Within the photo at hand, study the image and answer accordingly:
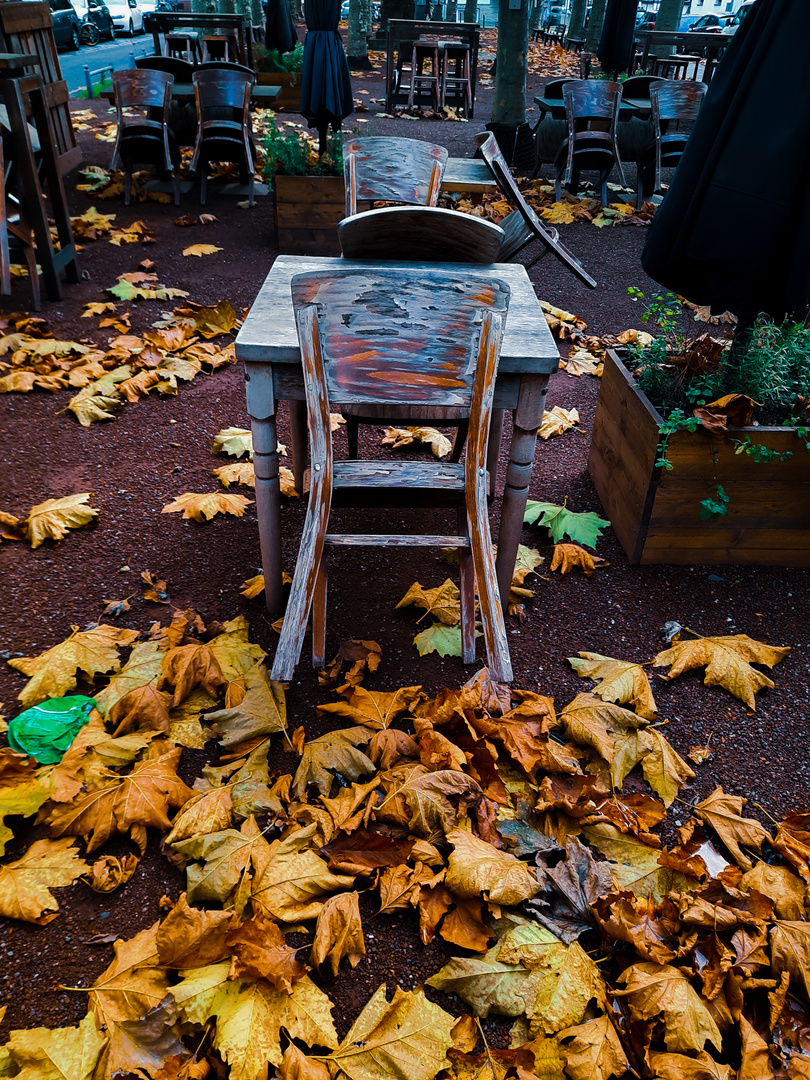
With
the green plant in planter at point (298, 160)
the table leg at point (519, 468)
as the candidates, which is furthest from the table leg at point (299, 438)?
the green plant in planter at point (298, 160)

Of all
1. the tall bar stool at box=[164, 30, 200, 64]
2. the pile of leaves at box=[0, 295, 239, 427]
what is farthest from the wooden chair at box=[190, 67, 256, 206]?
the tall bar stool at box=[164, 30, 200, 64]

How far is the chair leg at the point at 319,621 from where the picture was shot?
219 centimetres

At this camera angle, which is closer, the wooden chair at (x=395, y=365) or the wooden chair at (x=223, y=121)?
the wooden chair at (x=395, y=365)

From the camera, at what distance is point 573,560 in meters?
2.87

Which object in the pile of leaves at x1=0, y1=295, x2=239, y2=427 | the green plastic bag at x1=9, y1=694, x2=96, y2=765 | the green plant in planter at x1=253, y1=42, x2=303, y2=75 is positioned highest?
the green plant in planter at x1=253, y1=42, x2=303, y2=75

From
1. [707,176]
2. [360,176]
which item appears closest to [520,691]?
[707,176]

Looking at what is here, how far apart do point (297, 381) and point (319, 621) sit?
74 cm

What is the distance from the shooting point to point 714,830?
1895mm

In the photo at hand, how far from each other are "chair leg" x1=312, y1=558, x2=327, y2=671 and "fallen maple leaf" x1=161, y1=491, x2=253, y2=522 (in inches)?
38.5

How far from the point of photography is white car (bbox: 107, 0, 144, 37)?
27.6 metres

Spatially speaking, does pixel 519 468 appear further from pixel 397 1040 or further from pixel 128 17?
pixel 128 17

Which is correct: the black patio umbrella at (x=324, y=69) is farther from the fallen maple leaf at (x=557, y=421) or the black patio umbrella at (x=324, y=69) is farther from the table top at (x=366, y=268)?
the table top at (x=366, y=268)

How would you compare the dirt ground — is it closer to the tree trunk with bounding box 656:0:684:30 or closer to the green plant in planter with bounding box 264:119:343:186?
the green plant in planter with bounding box 264:119:343:186

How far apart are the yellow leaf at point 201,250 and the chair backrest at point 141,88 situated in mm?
2125
